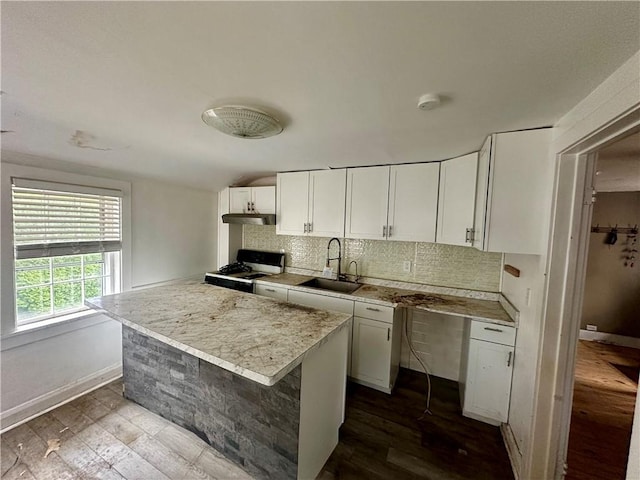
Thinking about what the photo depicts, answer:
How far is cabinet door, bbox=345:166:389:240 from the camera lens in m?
2.62

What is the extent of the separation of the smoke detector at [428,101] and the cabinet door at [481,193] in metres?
0.76

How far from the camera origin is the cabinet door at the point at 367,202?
2619 millimetres

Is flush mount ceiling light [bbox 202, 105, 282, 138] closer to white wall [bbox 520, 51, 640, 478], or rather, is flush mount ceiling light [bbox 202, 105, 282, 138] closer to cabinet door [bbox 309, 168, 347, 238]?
cabinet door [bbox 309, 168, 347, 238]

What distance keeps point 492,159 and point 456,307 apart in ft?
4.15

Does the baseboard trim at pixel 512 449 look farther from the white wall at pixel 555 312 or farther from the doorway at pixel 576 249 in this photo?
the doorway at pixel 576 249

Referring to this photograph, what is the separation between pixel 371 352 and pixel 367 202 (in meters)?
1.56

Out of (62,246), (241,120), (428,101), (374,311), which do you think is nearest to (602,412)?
(374,311)

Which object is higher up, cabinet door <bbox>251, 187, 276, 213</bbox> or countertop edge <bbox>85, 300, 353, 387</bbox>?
cabinet door <bbox>251, 187, 276, 213</bbox>

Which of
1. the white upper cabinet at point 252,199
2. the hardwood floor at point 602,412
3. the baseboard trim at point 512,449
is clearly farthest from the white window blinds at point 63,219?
the hardwood floor at point 602,412

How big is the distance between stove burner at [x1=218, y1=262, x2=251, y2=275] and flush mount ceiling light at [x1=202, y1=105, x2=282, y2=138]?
7.56 feet

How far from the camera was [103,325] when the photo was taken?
100 inches

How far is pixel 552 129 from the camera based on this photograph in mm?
1473

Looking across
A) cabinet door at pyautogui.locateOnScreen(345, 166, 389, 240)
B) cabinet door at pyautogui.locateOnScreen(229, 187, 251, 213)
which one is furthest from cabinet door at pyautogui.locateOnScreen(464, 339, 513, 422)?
cabinet door at pyautogui.locateOnScreen(229, 187, 251, 213)

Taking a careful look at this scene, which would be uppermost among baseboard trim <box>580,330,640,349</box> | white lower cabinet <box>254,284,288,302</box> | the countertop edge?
the countertop edge
